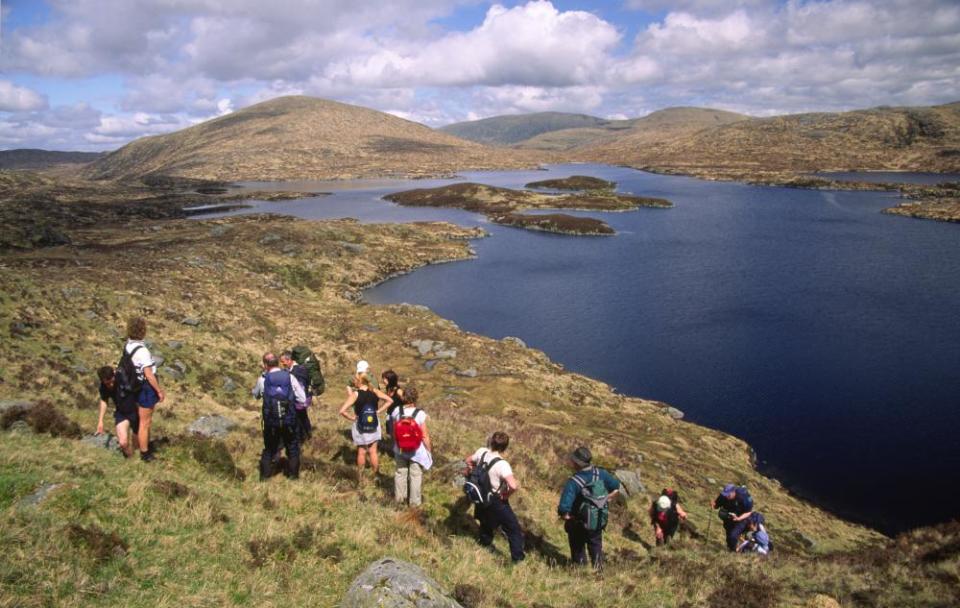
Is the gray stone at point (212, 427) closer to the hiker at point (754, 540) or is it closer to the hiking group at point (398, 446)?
the hiking group at point (398, 446)

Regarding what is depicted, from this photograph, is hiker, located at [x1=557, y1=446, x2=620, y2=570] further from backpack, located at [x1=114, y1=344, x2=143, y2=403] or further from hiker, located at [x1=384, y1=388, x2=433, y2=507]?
backpack, located at [x1=114, y1=344, x2=143, y2=403]

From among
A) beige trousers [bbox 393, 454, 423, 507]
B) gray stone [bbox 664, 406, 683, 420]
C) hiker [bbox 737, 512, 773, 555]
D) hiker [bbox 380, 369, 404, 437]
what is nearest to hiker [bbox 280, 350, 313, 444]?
hiker [bbox 380, 369, 404, 437]

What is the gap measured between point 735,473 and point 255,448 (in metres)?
22.5

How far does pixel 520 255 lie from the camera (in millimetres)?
89688

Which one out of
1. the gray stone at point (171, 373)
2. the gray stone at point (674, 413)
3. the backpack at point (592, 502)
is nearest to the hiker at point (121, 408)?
the backpack at point (592, 502)

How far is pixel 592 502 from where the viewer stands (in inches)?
438

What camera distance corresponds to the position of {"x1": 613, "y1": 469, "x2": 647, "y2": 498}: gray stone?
63.8 feet

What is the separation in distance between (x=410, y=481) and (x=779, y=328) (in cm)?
4785

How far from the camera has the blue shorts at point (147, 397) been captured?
12047 mm

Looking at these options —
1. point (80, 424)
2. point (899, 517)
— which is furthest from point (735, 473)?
point (80, 424)

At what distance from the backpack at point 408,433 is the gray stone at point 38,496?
6207mm

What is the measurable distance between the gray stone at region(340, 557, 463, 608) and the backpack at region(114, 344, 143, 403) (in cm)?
694

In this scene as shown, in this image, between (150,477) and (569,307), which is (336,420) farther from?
(569,307)

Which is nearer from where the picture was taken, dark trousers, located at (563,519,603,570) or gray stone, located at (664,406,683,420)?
dark trousers, located at (563,519,603,570)
